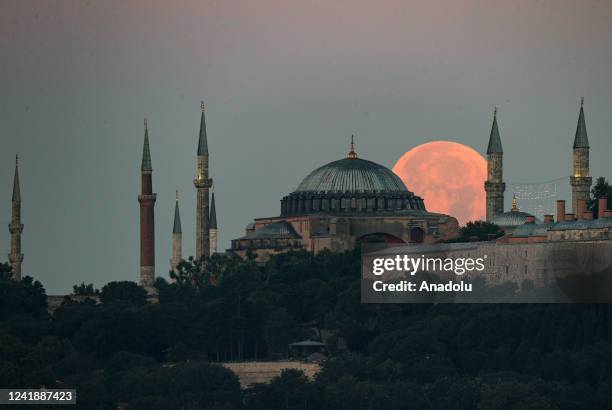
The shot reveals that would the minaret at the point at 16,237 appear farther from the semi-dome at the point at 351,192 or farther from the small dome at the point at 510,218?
the small dome at the point at 510,218

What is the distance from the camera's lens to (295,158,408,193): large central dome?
582ft

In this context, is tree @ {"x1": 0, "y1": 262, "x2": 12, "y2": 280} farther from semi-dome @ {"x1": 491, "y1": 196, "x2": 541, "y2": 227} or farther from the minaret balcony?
semi-dome @ {"x1": 491, "y1": 196, "x2": 541, "y2": 227}

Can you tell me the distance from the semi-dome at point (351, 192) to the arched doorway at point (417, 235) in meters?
5.35

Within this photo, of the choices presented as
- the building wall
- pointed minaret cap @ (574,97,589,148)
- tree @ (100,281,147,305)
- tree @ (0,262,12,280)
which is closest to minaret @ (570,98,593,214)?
pointed minaret cap @ (574,97,589,148)

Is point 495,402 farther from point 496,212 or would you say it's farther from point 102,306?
point 496,212

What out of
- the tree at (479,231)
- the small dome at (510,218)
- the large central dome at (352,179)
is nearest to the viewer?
the tree at (479,231)

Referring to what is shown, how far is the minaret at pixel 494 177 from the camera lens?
564 feet

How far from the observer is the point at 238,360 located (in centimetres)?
14438

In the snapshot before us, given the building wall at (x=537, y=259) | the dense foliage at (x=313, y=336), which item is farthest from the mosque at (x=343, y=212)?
the building wall at (x=537, y=259)

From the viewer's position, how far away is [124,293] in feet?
544

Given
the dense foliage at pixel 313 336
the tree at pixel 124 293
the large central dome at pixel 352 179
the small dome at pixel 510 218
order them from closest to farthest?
the dense foliage at pixel 313 336 < the tree at pixel 124 293 < the small dome at pixel 510 218 < the large central dome at pixel 352 179

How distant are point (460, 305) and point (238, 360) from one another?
12169mm

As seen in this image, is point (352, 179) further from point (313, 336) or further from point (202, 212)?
point (313, 336)

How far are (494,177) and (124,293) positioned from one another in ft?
80.1
